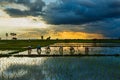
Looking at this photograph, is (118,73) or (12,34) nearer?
(118,73)

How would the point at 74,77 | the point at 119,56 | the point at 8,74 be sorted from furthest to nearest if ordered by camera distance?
the point at 119,56
the point at 8,74
the point at 74,77

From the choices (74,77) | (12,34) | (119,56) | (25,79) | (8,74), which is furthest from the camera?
(12,34)

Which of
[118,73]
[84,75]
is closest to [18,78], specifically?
[84,75]

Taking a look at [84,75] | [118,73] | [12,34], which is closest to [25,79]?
[84,75]

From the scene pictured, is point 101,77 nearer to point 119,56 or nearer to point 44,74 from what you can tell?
point 44,74

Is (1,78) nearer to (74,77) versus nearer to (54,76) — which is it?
(54,76)

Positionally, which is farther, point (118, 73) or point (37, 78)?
point (118, 73)

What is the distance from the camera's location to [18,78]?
16750 mm

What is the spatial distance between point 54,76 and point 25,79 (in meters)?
1.90

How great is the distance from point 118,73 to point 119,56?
44.9 ft

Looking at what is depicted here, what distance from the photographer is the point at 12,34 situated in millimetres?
143125

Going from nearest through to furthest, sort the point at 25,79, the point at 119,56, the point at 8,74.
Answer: the point at 25,79, the point at 8,74, the point at 119,56

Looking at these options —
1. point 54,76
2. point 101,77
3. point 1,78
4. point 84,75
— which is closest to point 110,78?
point 101,77

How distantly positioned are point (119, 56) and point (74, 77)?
16.5 m
